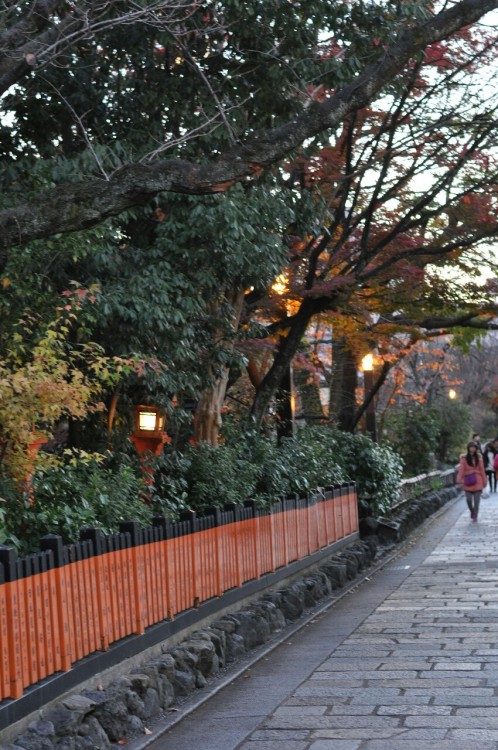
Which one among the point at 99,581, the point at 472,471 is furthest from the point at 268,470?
the point at 472,471

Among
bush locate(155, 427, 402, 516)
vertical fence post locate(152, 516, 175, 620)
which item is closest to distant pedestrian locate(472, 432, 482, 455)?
bush locate(155, 427, 402, 516)

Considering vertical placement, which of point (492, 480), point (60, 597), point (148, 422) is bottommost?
point (492, 480)

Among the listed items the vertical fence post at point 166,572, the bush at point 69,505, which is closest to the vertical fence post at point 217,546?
the bush at point 69,505

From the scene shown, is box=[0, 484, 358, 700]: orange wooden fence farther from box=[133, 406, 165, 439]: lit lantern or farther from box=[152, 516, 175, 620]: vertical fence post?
box=[133, 406, 165, 439]: lit lantern

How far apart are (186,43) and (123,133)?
4.56 feet

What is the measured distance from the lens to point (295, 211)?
15.1 metres

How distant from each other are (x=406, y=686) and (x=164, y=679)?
189cm

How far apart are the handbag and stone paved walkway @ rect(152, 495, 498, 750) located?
9307 millimetres

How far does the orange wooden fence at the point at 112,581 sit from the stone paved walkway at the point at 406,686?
1315mm

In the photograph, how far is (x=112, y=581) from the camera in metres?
8.42

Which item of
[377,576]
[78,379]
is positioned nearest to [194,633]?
[78,379]

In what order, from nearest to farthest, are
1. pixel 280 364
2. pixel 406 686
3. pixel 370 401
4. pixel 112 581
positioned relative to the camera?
pixel 112 581 → pixel 406 686 → pixel 280 364 → pixel 370 401

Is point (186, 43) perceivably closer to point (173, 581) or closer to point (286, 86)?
point (286, 86)

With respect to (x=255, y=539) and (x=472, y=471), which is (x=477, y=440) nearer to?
(x=472, y=471)
